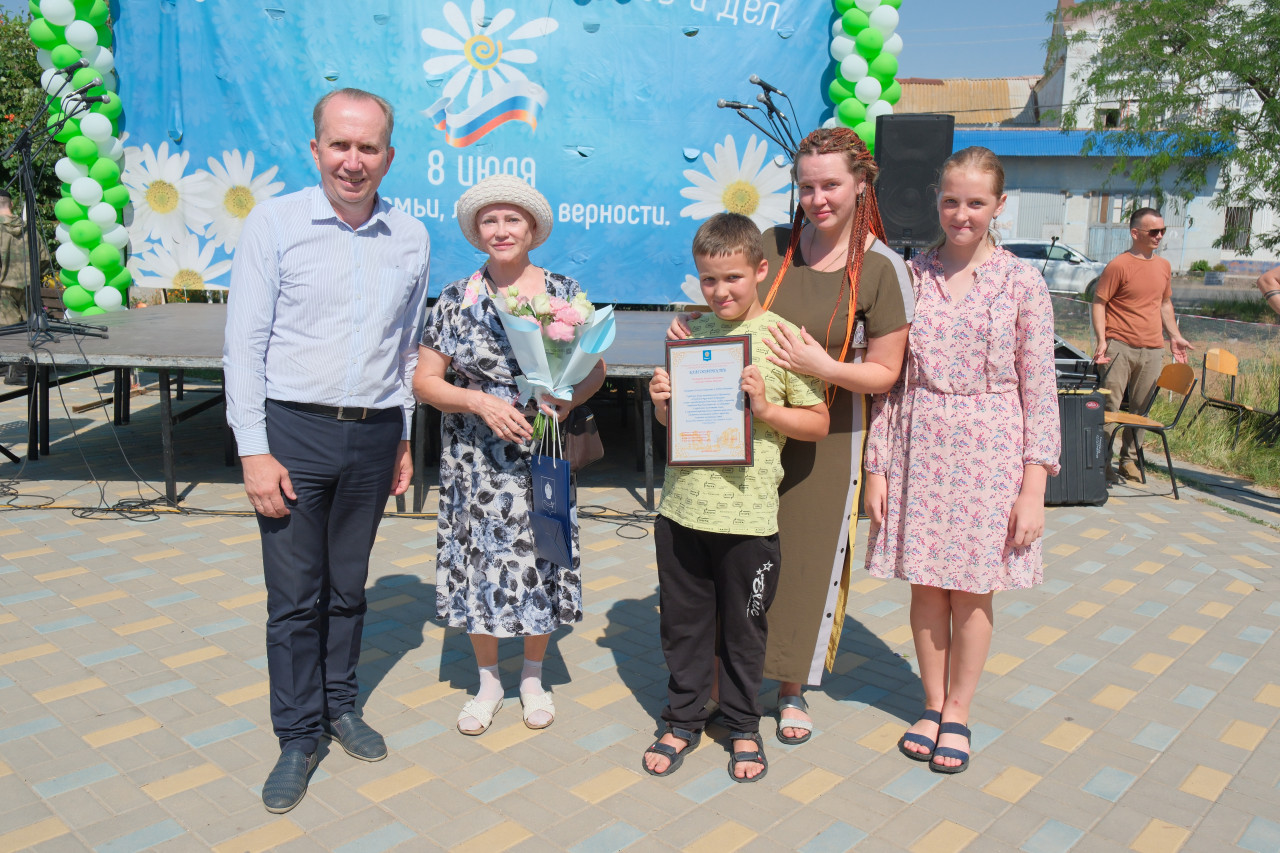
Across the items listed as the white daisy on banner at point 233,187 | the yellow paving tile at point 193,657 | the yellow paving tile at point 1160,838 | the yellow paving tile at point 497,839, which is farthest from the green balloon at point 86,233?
the yellow paving tile at point 1160,838

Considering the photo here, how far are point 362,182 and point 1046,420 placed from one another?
208 centimetres

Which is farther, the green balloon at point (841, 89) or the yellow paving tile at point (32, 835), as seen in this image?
the green balloon at point (841, 89)

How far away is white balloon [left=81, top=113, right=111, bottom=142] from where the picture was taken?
7.56 meters

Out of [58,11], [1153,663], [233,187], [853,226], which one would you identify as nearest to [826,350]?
[853,226]

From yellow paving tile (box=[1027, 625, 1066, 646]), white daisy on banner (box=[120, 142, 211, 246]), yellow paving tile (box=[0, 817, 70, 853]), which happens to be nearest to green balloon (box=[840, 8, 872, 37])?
yellow paving tile (box=[1027, 625, 1066, 646])

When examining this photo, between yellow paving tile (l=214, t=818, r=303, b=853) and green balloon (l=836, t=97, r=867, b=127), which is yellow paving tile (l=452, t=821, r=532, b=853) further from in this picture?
green balloon (l=836, t=97, r=867, b=127)

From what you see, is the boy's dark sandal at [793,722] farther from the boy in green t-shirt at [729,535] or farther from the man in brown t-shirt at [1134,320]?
the man in brown t-shirt at [1134,320]

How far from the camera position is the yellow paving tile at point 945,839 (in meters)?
2.44

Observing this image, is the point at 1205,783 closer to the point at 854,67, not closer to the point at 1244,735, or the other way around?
the point at 1244,735

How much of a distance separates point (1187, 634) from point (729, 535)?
261 centimetres

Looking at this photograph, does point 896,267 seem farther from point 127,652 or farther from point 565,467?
point 127,652

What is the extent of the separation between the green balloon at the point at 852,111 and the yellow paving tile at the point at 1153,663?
16.6 ft

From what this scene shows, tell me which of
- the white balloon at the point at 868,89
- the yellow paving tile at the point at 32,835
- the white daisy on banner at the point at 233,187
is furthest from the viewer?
the white daisy on banner at the point at 233,187

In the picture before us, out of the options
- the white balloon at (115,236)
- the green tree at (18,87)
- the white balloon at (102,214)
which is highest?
the green tree at (18,87)
